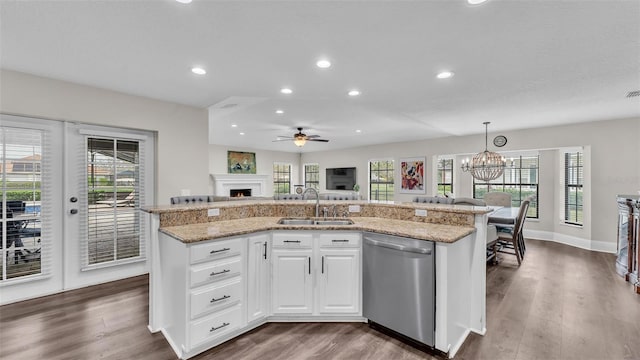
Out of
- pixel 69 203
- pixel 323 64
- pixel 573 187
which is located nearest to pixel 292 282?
pixel 323 64

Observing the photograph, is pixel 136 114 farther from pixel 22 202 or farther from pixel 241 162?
pixel 241 162

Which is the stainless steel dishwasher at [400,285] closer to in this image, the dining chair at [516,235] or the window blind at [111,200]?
the dining chair at [516,235]

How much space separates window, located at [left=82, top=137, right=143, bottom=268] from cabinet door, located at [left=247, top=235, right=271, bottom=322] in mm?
2312

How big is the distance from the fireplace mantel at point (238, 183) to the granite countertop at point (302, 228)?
5742 millimetres

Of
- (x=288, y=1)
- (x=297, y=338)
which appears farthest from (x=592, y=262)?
(x=288, y=1)

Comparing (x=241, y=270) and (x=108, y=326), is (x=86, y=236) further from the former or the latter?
(x=241, y=270)

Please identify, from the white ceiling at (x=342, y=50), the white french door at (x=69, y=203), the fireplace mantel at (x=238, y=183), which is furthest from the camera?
the fireplace mantel at (x=238, y=183)

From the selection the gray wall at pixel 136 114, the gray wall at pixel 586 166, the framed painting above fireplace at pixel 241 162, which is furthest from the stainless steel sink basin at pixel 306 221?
the framed painting above fireplace at pixel 241 162

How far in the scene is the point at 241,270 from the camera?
2199 mm

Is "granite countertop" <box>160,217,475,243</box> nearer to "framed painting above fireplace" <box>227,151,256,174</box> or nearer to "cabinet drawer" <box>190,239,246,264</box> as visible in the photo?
"cabinet drawer" <box>190,239,246,264</box>

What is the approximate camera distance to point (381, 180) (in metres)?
8.55

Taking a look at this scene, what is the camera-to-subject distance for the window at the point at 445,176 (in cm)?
735

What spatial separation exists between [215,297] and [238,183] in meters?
6.71

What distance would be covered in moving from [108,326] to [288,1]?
9.74 ft
